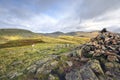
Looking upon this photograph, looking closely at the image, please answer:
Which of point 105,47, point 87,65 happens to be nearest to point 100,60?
point 87,65

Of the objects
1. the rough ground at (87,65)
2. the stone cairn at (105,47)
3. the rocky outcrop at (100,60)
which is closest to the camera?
the rocky outcrop at (100,60)

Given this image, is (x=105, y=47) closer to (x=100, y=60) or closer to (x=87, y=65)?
(x=100, y=60)

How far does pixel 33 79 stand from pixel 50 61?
20.4 ft

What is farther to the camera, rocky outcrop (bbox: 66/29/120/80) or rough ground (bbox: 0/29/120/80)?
rough ground (bbox: 0/29/120/80)

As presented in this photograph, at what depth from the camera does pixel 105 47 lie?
4322 cm

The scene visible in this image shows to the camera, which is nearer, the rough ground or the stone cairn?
the rough ground

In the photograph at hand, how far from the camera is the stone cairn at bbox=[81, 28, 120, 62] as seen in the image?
132 feet

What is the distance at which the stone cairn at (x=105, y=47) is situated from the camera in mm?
40375

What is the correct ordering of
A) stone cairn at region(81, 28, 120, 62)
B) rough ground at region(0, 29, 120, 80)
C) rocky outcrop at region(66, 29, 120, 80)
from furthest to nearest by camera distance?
stone cairn at region(81, 28, 120, 62) → rough ground at region(0, 29, 120, 80) → rocky outcrop at region(66, 29, 120, 80)

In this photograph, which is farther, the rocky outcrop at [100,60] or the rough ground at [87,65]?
the rough ground at [87,65]

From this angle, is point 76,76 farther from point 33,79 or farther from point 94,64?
point 33,79

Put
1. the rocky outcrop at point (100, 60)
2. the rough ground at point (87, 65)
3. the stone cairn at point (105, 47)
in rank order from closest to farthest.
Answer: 1. the rocky outcrop at point (100, 60)
2. the rough ground at point (87, 65)
3. the stone cairn at point (105, 47)

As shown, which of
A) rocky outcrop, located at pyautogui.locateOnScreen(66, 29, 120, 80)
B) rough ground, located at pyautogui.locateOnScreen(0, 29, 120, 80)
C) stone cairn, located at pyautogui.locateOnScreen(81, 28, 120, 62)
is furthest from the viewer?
stone cairn, located at pyautogui.locateOnScreen(81, 28, 120, 62)

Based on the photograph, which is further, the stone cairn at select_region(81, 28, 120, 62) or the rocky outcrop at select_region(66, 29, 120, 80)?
the stone cairn at select_region(81, 28, 120, 62)
